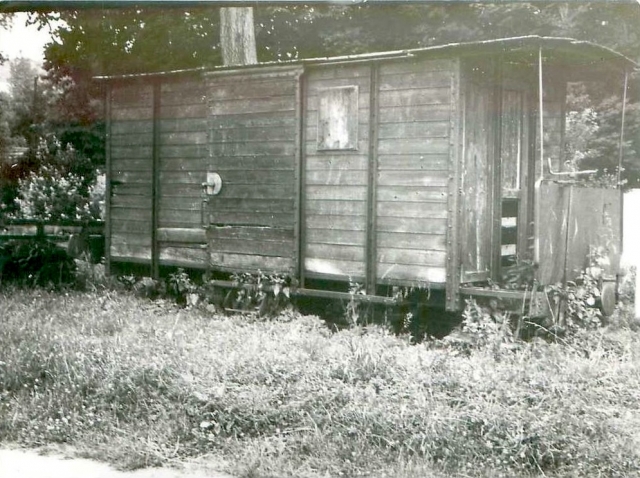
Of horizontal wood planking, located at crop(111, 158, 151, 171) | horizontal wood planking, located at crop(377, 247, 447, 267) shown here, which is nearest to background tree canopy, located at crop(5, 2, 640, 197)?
horizontal wood planking, located at crop(111, 158, 151, 171)

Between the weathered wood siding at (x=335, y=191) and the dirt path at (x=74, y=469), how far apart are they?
15.1ft

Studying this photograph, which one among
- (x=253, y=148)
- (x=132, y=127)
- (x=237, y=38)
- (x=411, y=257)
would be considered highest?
(x=237, y=38)

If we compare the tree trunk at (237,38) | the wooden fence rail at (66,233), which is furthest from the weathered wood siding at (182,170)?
the tree trunk at (237,38)

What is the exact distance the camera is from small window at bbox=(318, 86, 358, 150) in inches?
366

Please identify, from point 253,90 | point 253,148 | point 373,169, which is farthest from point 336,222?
point 253,90

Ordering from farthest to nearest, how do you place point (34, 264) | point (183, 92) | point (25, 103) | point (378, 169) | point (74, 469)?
point (25, 103)
point (34, 264)
point (183, 92)
point (378, 169)
point (74, 469)

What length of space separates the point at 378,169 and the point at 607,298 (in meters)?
2.85

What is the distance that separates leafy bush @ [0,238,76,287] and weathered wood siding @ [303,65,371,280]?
4.26 m

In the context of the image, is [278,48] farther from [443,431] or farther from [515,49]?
[443,431]

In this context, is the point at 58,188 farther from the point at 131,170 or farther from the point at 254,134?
the point at 254,134

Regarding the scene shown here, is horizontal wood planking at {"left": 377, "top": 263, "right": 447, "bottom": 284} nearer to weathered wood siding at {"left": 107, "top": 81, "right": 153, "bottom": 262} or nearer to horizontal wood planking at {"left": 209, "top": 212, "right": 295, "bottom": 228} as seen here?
horizontal wood planking at {"left": 209, "top": 212, "right": 295, "bottom": 228}

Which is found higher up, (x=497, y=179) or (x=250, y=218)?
(x=497, y=179)

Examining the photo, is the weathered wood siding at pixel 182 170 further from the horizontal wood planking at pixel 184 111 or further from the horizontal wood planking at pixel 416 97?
the horizontal wood planking at pixel 416 97

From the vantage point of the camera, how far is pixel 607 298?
838 centimetres
